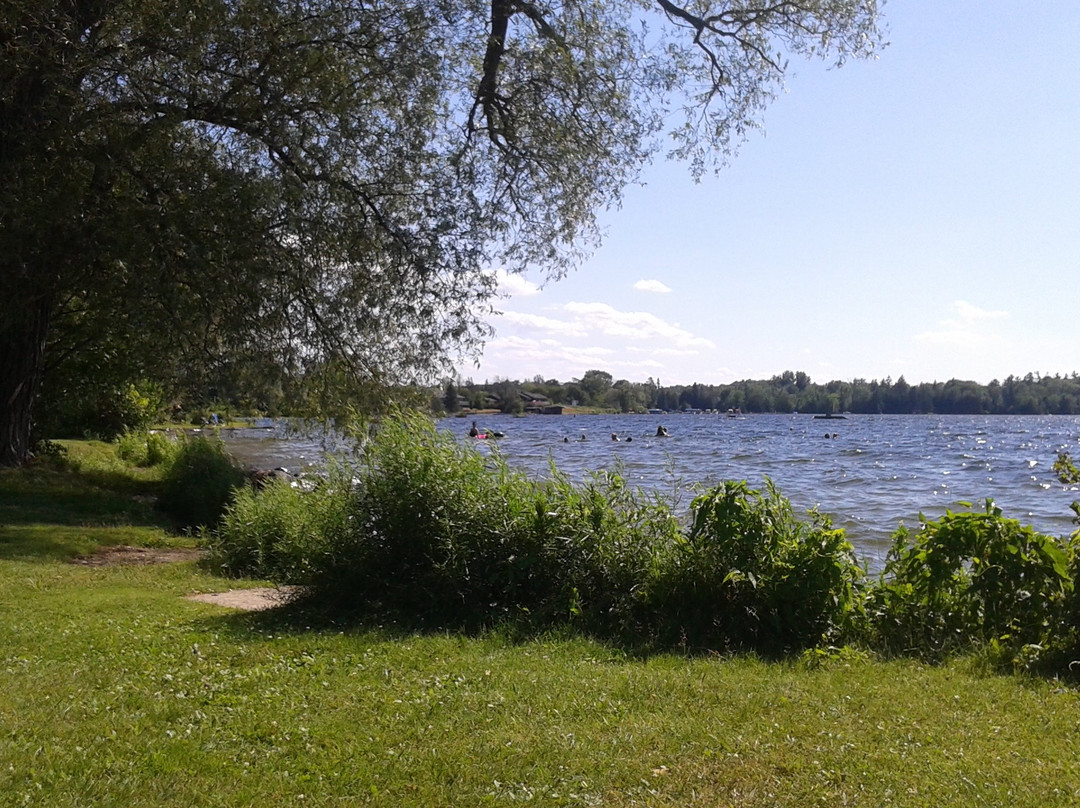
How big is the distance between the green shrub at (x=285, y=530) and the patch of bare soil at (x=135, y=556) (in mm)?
670

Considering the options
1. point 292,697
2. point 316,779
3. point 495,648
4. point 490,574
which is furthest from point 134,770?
point 490,574

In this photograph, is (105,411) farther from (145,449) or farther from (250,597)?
(250,597)

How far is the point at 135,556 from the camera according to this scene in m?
14.3

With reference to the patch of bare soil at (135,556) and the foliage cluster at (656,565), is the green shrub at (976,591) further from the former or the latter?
the patch of bare soil at (135,556)

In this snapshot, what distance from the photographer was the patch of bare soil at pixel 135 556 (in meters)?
13.6

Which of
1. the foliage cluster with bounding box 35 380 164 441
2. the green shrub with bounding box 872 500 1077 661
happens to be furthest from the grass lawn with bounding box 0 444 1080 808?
the foliage cluster with bounding box 35 380 164 441

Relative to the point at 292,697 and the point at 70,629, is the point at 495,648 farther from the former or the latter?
the point at 70,629

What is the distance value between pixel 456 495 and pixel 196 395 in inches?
430

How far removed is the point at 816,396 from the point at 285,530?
156m

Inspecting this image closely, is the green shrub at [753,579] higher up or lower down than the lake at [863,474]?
higher up

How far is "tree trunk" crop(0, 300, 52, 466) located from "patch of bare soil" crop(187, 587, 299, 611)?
338 inches

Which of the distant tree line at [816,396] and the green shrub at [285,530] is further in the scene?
the distant tree line at [816,396]

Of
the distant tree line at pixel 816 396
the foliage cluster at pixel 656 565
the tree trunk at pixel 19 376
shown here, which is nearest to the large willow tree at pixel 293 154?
the tree trunk at pixel 19 376

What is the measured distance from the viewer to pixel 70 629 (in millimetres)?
7984
